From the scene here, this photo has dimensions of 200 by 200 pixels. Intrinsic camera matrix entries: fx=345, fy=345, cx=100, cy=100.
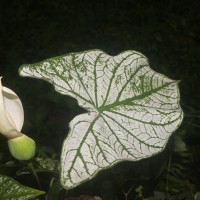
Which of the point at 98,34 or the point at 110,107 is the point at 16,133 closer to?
the point at 110,107

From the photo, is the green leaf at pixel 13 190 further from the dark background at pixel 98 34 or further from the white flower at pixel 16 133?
the dark background at pixel 98 34

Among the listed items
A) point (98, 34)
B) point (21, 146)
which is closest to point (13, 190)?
point (21, 146)

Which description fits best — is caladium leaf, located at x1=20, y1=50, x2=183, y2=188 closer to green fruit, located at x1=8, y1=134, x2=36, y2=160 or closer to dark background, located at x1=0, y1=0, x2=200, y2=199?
green fruit, located at x1=8, y1=134, x2=36, y2=160

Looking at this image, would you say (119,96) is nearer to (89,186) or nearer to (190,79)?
(89,186)

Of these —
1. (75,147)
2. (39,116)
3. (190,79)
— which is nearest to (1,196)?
(75,147)

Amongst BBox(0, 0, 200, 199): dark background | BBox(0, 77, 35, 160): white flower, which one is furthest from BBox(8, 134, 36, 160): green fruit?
BBox(0, 0, 200, 199): dark background

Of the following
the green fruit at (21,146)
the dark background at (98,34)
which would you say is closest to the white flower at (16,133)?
the green fruit at (21,146)
